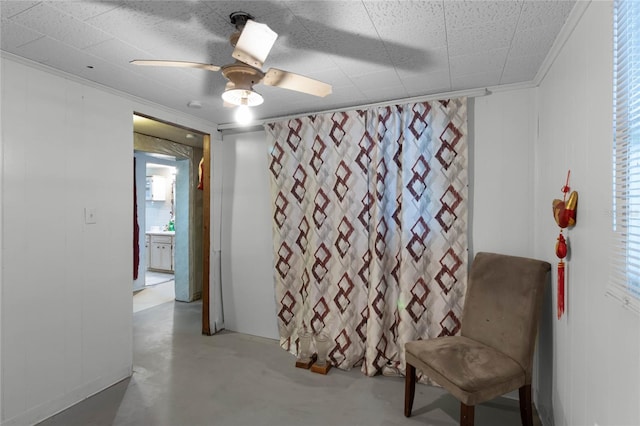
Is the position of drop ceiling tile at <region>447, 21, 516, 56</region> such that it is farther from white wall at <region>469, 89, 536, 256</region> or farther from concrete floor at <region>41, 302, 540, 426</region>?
concrete floor at <region>41, 302, 540, 426</region>

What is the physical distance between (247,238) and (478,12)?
2.80 metres

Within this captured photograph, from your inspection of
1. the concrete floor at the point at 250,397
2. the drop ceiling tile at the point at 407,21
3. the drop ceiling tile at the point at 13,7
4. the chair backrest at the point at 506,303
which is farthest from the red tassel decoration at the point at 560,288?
the drop ceiling tile at the point at 13,7

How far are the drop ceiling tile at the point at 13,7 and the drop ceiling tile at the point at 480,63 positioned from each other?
2.17m

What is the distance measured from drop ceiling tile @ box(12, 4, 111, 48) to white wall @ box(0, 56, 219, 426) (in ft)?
1.66

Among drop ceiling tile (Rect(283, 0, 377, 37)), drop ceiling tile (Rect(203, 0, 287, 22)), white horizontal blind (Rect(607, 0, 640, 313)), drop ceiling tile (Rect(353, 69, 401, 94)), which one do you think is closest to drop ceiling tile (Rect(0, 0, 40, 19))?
drop ceiling tile (Rect(203, 0, 287, 22))

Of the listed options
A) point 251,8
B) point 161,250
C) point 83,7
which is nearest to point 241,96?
point 251,8

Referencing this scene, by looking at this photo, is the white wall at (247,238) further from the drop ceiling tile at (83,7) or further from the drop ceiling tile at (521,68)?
the drop ceiling tile at (521,68)

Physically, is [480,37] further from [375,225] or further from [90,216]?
[90,216]

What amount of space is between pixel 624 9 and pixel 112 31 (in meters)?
2.17

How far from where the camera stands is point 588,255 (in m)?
1.42

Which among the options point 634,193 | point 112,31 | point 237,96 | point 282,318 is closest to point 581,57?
point 634,193

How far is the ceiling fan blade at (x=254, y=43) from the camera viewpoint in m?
1.31

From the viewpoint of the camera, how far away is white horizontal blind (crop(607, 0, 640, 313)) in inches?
40.1

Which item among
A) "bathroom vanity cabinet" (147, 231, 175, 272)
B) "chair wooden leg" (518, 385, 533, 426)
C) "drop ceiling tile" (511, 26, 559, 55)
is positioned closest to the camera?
"drop ceiling tile" (511, 26, 559, 55)
